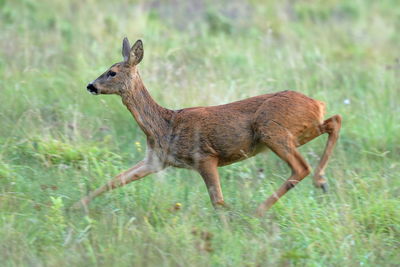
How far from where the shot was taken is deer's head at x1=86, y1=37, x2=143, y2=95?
6.39 metres

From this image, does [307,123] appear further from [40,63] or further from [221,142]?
[40,63]

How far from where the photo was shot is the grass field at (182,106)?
199 inches

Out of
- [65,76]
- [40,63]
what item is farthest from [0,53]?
[65,76]

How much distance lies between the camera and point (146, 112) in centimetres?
643

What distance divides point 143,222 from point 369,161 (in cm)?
269

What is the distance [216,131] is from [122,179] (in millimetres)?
875

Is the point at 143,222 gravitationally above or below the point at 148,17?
below

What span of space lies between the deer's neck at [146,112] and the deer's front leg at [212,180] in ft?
1.68

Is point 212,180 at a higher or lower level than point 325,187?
higher

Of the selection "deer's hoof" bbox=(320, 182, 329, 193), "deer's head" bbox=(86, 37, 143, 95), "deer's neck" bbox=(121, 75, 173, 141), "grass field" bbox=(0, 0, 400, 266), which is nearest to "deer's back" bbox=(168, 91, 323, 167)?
"deer's neck" bbox=(121, 75, 173, 141)

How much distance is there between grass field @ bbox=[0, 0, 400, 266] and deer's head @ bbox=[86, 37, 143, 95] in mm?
662

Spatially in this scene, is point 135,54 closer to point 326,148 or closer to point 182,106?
point 182,106

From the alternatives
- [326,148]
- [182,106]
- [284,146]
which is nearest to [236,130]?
[284,146]

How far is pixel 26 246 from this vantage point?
4.93 meters
